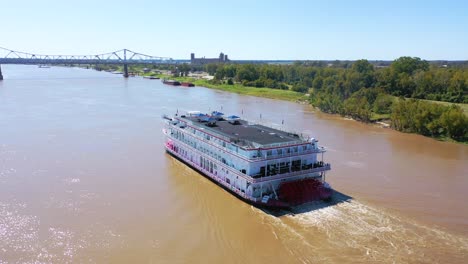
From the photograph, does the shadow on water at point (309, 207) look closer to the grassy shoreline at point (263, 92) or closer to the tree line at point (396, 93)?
the tree line at point (396, 93)

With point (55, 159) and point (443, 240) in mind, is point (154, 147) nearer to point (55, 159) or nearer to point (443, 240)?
point (55, 159)

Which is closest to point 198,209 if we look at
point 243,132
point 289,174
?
point 289,174

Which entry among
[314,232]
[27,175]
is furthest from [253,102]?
[314,232]

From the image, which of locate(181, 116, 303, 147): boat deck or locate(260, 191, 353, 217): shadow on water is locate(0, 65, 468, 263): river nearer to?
locate(260, 191, 353, 217): shadow on water

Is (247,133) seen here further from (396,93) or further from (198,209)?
(396,93)

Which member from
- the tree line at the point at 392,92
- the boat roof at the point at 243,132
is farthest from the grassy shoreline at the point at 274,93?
the boat roof at the point at 243,132

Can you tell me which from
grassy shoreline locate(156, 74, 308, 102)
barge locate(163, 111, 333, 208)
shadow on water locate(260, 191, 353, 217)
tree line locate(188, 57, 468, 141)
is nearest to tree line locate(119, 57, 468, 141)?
tree line locate(188, 57, 468, 141)

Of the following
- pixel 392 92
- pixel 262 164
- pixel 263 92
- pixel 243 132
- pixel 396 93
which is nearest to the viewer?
pixel 262 164
